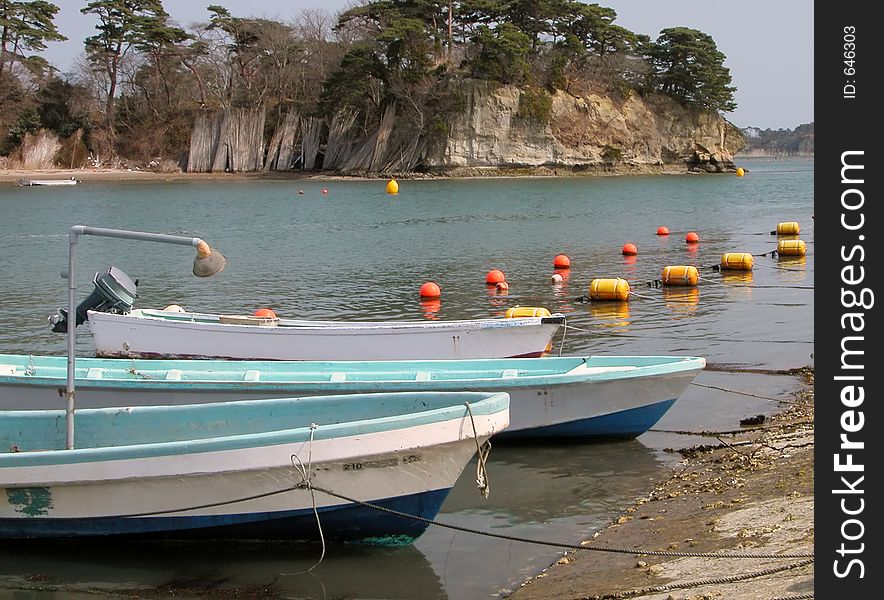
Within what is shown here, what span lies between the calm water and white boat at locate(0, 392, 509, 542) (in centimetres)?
29

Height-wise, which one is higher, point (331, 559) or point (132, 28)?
point (132, 28)

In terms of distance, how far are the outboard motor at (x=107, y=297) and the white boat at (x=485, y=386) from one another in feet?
3.93

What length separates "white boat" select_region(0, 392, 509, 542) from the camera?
836 cm

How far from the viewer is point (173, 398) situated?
1155cm

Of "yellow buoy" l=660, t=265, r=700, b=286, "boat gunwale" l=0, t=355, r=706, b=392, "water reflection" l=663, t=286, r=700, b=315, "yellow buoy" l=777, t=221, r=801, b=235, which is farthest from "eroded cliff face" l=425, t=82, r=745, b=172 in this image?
"boat gunwale" l=0, t=355, r=706, b=392

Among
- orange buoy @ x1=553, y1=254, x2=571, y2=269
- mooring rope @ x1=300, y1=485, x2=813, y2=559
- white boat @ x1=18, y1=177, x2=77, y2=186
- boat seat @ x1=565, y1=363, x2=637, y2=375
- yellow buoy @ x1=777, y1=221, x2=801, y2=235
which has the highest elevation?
white boat @ x1=18, y1=177, x2=77, y2=186

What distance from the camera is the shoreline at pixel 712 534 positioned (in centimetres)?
685

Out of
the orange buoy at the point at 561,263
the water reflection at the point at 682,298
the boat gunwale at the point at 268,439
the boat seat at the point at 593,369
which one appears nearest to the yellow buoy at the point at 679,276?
the water reflection at the point at 682,298

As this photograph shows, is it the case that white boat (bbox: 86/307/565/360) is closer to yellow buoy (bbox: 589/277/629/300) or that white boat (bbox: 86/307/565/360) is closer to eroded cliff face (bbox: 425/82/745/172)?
yellow buoy (bbox: 589/277/629/300)

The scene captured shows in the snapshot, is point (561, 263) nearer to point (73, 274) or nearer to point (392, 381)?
point (392, 381)

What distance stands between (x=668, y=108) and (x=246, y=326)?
301 ft

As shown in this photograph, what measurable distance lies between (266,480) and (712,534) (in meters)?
3.57

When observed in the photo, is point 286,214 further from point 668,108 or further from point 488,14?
point 668,108
